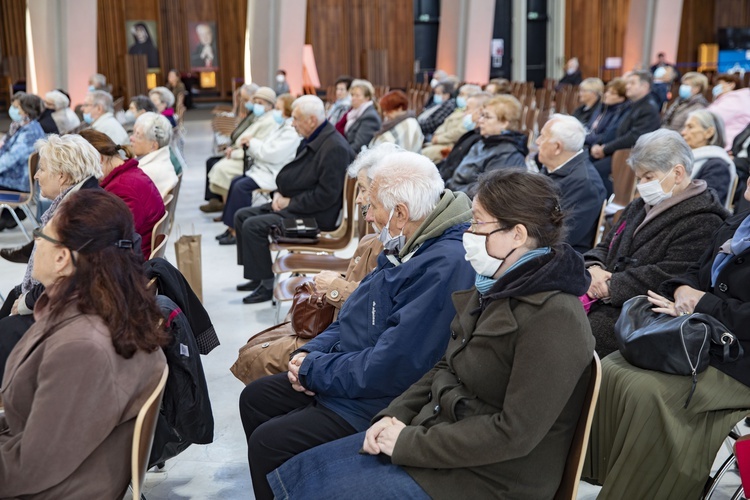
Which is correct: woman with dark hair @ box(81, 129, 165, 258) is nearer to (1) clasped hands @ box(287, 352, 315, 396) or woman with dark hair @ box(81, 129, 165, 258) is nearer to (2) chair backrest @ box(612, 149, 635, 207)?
(1) clasped hands @ box(287, 352, 315, 396)

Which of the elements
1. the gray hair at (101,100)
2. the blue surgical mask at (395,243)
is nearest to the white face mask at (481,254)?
the blue surgical mask at (395,243)

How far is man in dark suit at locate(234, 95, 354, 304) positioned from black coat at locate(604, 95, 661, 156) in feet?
9.42

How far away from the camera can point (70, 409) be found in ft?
6.21

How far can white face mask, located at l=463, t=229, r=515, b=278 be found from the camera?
85.9 inches

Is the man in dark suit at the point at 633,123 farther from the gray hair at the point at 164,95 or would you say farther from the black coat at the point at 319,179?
the gray hair at the point at 164,95

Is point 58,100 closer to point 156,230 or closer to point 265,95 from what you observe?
point 265,95

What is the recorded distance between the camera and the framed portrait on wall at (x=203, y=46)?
23.9m

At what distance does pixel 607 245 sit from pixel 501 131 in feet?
6.42

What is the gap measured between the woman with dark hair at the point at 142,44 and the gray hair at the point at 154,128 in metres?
18.0

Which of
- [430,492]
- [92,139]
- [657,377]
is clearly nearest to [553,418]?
[430,492]

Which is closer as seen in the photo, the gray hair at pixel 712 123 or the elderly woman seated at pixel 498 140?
the gray hair at pixel 712 123

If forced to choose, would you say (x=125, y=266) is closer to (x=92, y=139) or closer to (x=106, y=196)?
(x=106, y=196)

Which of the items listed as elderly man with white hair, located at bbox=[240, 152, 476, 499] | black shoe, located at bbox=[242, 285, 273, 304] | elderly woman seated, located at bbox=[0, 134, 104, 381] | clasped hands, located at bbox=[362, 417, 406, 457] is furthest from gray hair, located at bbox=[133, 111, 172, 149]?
clasped hands, located at bbox=[362, 417, 406, 457]

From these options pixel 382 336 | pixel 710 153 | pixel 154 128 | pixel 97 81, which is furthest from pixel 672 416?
pixel 97 81
